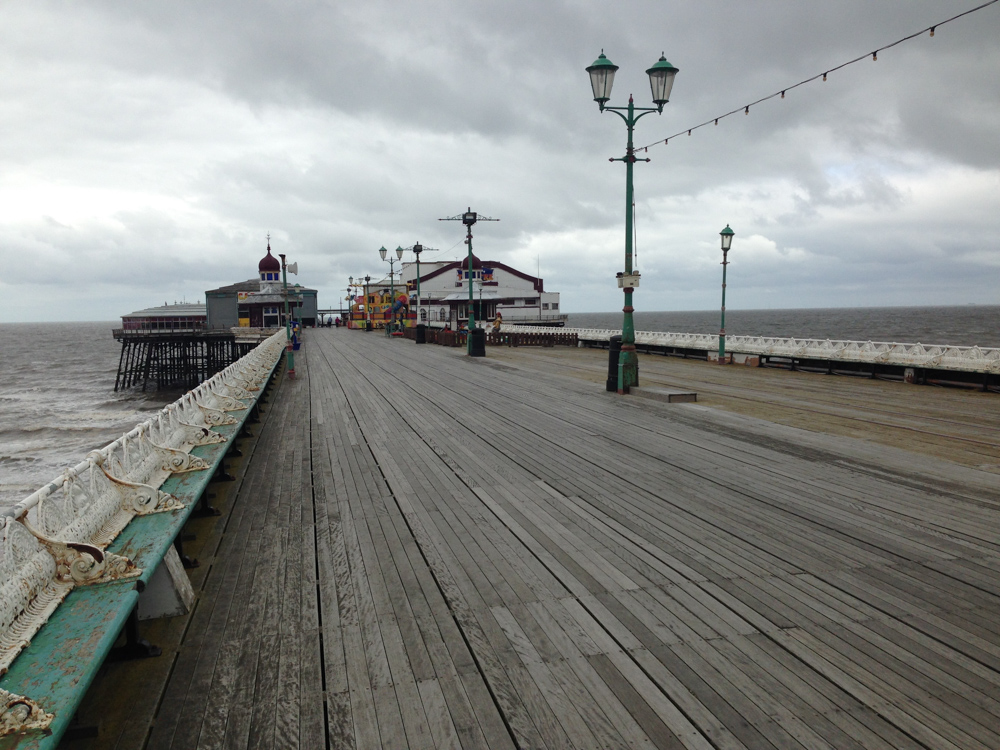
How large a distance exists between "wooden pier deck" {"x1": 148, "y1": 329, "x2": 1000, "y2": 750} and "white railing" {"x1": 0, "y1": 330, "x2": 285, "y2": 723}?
680 mm

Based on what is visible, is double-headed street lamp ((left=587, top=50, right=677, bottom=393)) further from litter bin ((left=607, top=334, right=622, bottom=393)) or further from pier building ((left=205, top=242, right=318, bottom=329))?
pier building ((left=205, top=242, right=318, bottom=329))

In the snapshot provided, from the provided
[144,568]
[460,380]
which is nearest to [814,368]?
[460,380]

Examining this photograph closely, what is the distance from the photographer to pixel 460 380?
16453 mm

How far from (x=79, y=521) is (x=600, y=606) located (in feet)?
10.7

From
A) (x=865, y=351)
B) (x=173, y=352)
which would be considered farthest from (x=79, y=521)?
(x=173, y=352)

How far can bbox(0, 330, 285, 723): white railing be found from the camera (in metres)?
3.01

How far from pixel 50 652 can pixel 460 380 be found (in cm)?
1372

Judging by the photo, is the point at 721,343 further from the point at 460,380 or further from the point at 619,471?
the point at 619,471

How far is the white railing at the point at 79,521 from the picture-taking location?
301cm

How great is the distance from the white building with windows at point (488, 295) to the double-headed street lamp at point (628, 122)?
58.6 meters

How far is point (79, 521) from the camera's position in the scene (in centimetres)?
388

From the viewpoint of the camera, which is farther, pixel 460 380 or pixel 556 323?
pixel 556 323

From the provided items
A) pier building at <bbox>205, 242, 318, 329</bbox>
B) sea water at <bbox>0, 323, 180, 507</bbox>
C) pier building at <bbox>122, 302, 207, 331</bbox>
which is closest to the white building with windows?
pier building at <bbox>205, 242, 318, 329</bbox>

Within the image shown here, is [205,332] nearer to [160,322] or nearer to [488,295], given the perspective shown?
[160,322]
